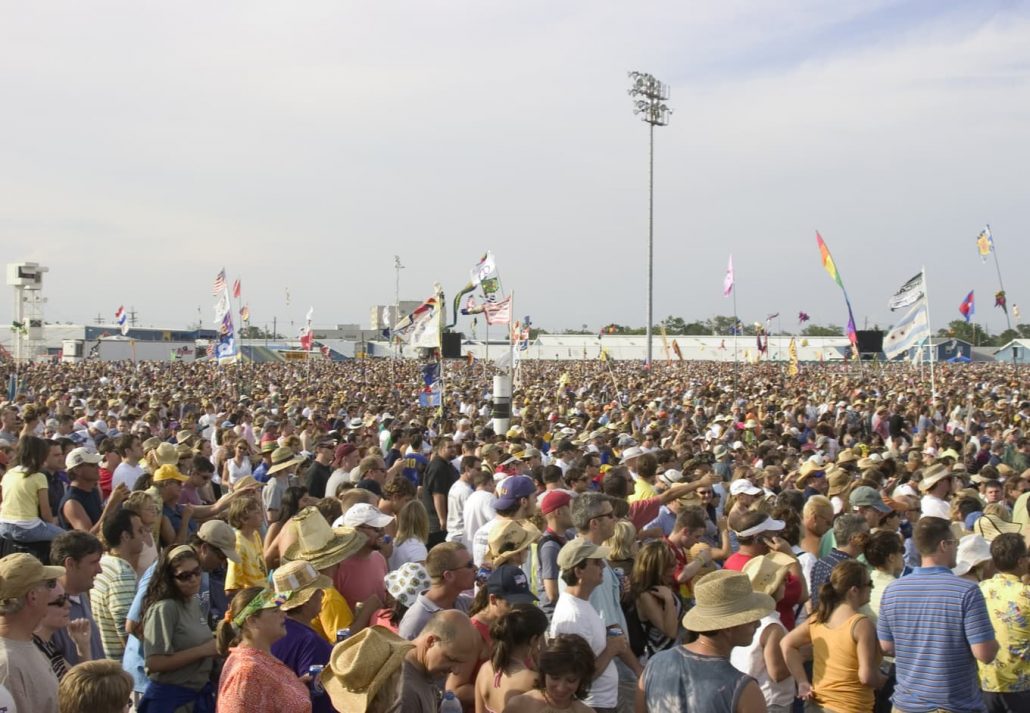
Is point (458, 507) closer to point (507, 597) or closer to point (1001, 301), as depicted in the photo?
point (507, 597)

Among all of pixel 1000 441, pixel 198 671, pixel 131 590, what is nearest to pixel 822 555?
pixel 198 671

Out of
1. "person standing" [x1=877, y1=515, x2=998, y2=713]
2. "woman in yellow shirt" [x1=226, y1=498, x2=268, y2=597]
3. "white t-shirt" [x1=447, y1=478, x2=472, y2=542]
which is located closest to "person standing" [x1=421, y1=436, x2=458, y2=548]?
"white t-shirt" [x1=447, y1=478, x2=472, y2=542]

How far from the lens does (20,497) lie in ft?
21.5

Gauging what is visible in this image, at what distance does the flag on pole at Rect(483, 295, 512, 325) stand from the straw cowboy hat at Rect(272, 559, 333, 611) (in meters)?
16.6

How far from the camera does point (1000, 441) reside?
44.0ft

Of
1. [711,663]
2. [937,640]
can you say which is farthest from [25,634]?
[937,640]

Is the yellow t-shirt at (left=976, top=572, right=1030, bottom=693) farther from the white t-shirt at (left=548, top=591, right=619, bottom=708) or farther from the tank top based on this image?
the white t-shirt at (left=548, top=591, right=619, bottom=708)

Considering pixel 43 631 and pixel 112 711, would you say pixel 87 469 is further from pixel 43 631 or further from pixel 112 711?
pixel 112 711

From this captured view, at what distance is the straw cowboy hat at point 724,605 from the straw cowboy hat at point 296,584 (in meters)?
1.74

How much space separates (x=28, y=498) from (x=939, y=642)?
6140mm

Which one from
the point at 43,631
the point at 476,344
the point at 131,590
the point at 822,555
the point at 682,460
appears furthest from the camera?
the point at 476,344

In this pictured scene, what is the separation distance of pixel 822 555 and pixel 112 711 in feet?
14.4

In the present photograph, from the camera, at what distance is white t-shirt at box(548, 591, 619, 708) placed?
4188 millimetres

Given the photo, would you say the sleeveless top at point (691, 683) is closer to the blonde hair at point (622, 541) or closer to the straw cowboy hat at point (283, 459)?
the blonde hair at point (622, 541)
